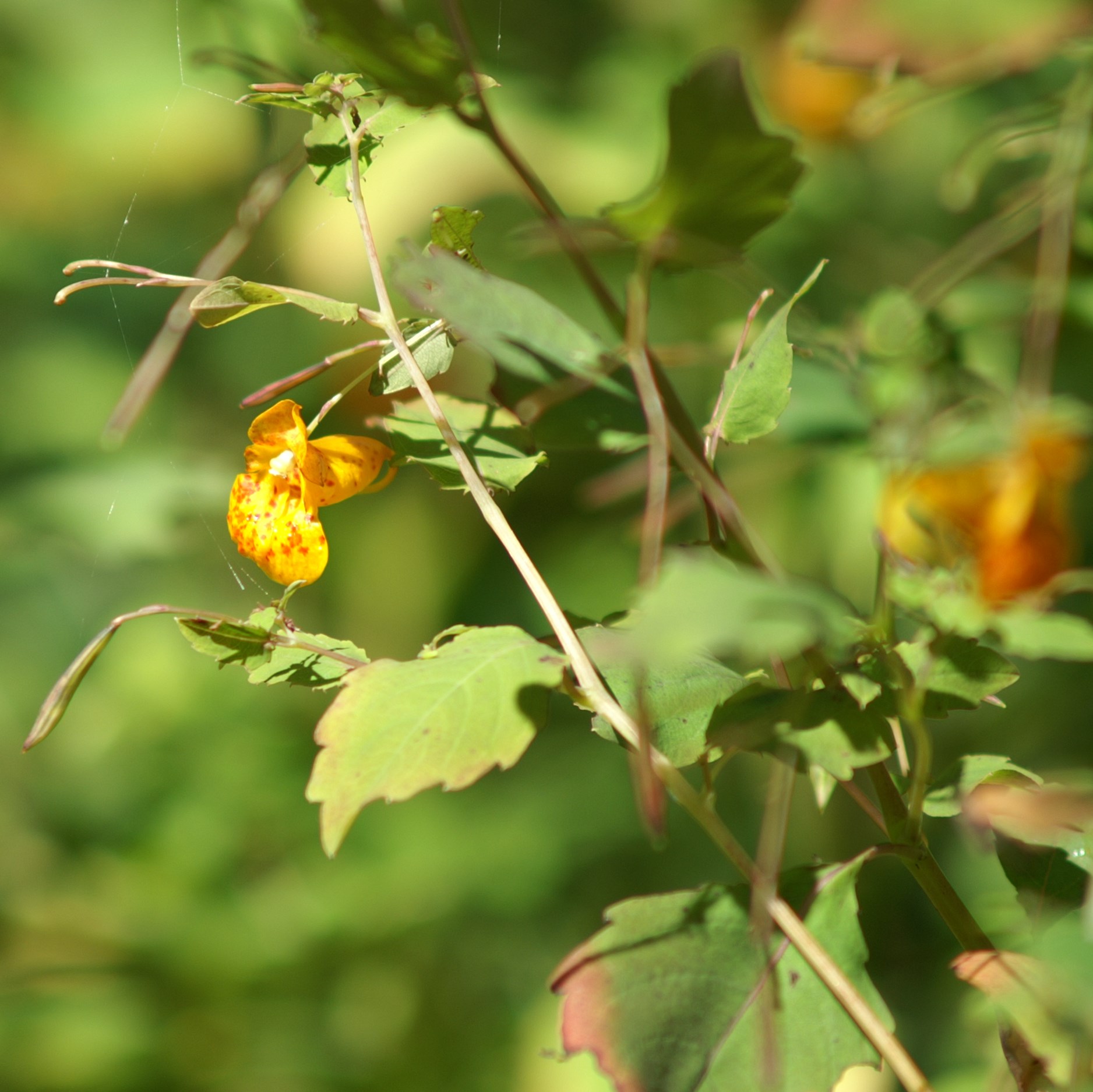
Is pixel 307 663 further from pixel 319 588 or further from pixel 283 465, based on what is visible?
pixel 319 588

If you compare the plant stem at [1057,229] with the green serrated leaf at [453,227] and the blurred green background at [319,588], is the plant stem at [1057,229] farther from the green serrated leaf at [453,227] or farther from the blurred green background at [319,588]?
the green serrated leaf at [453,227]

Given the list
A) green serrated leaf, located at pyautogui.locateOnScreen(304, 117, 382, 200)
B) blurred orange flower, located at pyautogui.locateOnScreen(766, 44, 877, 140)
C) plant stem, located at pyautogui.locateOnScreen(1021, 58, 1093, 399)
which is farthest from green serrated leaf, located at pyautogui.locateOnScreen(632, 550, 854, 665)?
blurred orange flower, located at pyautogui.locateOnScreen(766, 44, 877, 140)

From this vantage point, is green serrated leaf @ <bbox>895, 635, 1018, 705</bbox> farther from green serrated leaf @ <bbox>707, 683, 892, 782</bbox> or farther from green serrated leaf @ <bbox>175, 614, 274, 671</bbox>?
green serrated leaf @ <bbox>175, 614, 274, 671</bbox>

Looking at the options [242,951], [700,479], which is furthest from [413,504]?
[700,479]

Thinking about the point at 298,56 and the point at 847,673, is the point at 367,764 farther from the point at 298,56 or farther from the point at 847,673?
the point at 298,56

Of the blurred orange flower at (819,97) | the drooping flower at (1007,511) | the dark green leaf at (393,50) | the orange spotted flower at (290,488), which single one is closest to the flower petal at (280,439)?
the orange spotted flower at (290,488)

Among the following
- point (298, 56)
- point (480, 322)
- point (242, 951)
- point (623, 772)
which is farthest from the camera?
point (623, 772)
